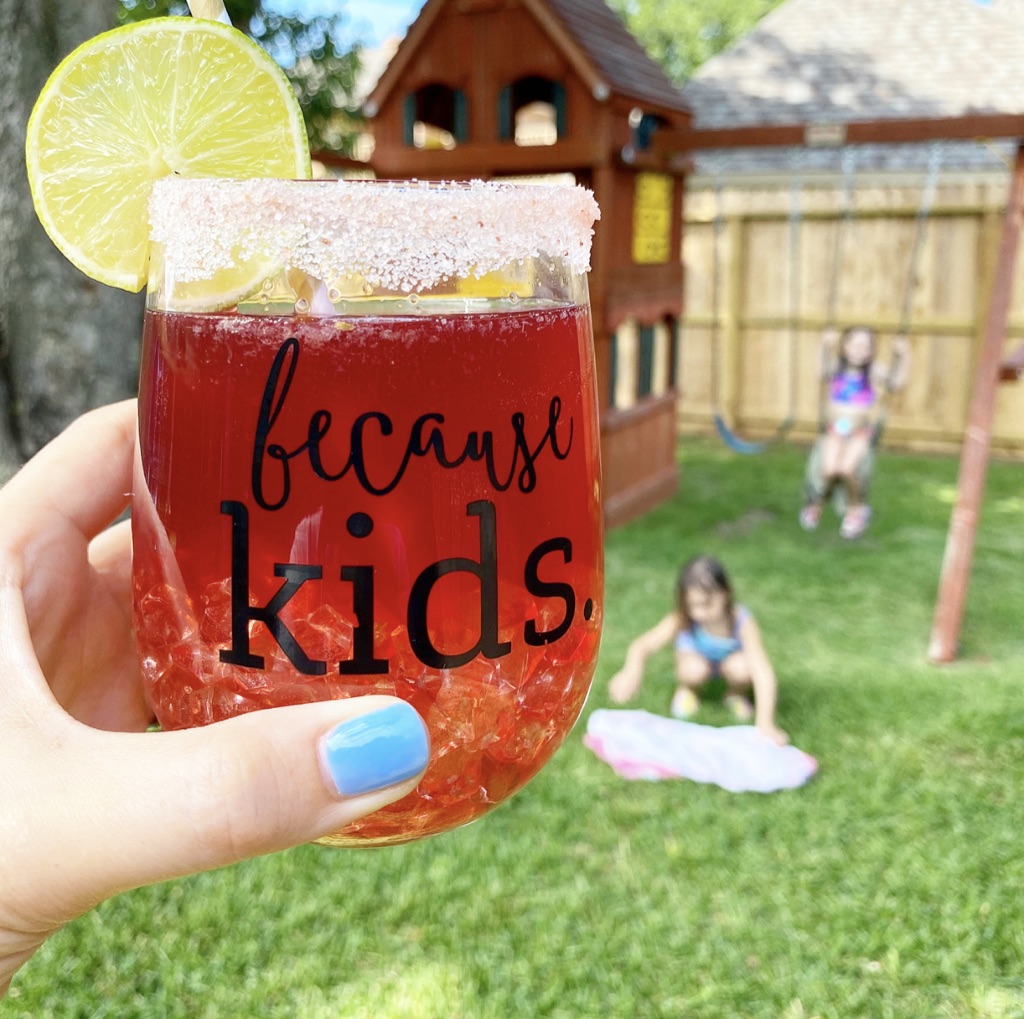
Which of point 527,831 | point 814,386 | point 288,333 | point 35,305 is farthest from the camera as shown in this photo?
point 814,386

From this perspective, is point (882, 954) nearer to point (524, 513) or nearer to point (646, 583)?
point (524, 513)

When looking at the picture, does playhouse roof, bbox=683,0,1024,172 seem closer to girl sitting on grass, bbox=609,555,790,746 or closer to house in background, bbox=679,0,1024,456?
house in background, bbox=679,0,1024,456

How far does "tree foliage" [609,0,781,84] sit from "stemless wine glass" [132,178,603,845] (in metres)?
27.2

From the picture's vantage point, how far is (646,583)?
617 cm

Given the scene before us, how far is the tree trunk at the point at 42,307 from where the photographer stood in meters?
2.48

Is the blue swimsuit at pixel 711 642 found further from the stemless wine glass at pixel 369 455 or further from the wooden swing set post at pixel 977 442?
the stemless wine glass at pixel 369 455

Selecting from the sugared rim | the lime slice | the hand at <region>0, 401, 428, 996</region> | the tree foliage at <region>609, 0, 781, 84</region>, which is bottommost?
the hand at <region>0, 401, 428, 996</region>

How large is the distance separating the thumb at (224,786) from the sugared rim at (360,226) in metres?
0.36

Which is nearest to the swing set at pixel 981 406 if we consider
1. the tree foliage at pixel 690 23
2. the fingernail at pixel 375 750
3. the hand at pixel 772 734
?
the hand at pixel 772 734

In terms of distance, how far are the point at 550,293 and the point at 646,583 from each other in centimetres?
527

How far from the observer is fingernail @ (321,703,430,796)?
0.86m

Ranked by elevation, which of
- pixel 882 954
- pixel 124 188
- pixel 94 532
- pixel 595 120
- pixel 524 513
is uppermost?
pixel 595 120

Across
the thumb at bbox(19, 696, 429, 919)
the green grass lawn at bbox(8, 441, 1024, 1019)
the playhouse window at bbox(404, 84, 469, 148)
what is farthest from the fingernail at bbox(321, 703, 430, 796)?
the playhouse window at bbox(404, 84, 469, 148)

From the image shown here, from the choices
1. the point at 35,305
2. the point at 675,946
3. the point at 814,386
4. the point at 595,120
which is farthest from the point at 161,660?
the point at 814,386
